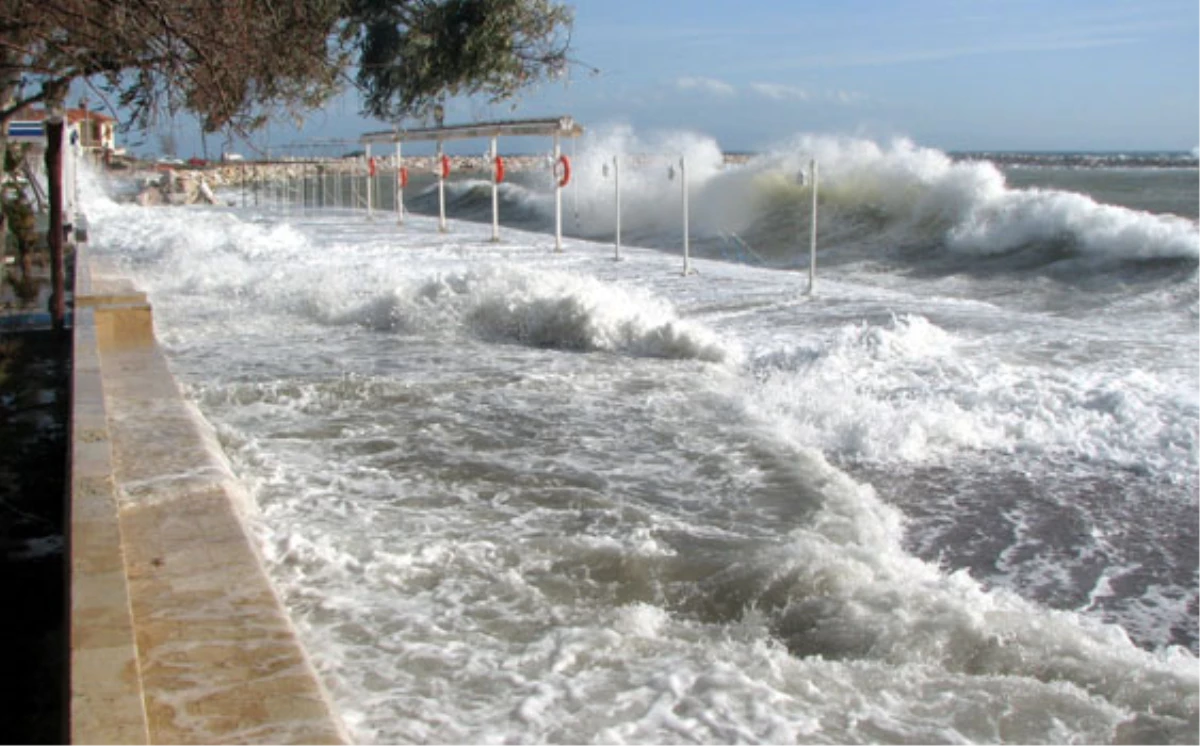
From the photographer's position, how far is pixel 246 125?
648 centimetres

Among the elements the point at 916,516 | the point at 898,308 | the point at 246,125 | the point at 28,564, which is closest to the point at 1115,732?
the point at 916,516

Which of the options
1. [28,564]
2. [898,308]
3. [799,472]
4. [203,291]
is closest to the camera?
[28,564]

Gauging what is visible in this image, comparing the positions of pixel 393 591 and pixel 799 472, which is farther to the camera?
pixel 799 472

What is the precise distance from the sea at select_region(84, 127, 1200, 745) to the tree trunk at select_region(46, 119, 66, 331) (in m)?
A: 1.10

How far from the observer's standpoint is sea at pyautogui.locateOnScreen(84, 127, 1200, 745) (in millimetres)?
3711

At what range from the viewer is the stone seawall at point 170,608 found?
9.41 ft

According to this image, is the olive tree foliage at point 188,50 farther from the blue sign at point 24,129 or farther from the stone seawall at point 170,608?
the blue sign at point 24,129

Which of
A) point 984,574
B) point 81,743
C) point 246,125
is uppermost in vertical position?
point 246,125

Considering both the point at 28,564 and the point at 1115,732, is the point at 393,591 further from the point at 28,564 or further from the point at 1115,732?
the point at 1115,732

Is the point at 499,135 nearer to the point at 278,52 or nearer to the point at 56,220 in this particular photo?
the point at 56,220

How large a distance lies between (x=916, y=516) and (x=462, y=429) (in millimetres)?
2945

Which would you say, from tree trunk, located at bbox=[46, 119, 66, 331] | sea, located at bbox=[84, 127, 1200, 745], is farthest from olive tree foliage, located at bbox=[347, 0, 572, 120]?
tree trunk, located at bbox=[46, 119, 66, 331]

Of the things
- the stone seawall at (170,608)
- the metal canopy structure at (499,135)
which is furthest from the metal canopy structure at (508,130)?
the stone seawall at (170,608)

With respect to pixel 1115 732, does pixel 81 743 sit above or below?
above
